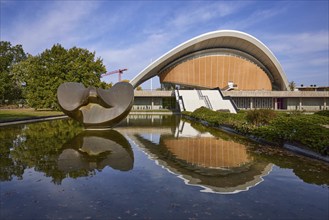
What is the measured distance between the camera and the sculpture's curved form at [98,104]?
1636 cm

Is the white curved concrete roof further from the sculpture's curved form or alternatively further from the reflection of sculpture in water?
the reflection of sculpture in water

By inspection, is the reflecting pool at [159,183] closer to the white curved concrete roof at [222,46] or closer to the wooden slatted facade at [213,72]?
the white curved concrete roof at [222,46]

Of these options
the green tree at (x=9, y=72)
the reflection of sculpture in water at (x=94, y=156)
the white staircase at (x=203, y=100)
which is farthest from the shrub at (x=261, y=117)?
the green tree at (x=9, y=72)

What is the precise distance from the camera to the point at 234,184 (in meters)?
6.37

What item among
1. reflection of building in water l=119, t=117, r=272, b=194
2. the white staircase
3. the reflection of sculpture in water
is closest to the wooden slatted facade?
the white staircase

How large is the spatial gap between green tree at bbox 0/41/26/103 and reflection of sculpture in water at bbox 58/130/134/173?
109ft

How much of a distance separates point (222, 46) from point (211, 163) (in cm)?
4854

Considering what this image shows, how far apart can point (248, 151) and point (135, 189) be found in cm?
579

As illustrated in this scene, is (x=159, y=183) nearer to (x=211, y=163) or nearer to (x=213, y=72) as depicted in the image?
(x=211, y=163)

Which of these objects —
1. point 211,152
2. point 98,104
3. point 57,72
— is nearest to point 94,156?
point 211,152

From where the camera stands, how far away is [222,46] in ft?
178

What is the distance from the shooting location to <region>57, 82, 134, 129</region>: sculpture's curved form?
16.4 meters

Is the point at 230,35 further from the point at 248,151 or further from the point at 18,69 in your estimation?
the point at 248,151

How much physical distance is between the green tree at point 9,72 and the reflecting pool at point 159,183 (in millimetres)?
34061
